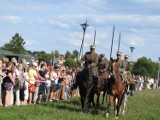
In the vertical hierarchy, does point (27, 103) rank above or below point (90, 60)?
below

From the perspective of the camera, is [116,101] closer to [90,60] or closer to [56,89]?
[90,60]

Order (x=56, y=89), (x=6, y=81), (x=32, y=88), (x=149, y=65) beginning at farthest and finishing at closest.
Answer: (x=149, y=65) → (x=56, y=89) → (x=32, y=88) → (x=6, y=81)

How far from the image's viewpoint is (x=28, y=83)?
57.9 feet

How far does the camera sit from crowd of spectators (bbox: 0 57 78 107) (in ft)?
52.6

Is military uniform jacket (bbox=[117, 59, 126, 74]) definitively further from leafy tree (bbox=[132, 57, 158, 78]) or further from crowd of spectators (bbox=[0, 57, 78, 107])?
leafy tree (bbox=[132, 57, 158, 78])

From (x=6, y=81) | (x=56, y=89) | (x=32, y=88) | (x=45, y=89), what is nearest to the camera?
(x=6, y=81)

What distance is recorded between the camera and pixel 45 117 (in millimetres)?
13617

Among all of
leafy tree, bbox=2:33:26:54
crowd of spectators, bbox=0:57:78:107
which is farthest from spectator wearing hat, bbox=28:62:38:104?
leafy tree, bbox=2:33:26:54

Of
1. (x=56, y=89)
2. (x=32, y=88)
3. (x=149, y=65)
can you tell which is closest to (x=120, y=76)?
(x=32, y=88)

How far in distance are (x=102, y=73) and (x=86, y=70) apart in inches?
86.7

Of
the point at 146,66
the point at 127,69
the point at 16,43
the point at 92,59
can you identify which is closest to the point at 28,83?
the point at 92,59

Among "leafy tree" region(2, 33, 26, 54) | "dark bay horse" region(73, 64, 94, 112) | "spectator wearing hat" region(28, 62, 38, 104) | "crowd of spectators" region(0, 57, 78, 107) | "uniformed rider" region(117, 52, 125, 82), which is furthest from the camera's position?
"leafy tree" region(2, 33, 26, 54)

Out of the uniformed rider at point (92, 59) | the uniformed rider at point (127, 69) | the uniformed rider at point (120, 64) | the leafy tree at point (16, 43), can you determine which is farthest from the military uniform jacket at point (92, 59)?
the leafy tree at point (16, 43)

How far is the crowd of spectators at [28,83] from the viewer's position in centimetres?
1603
